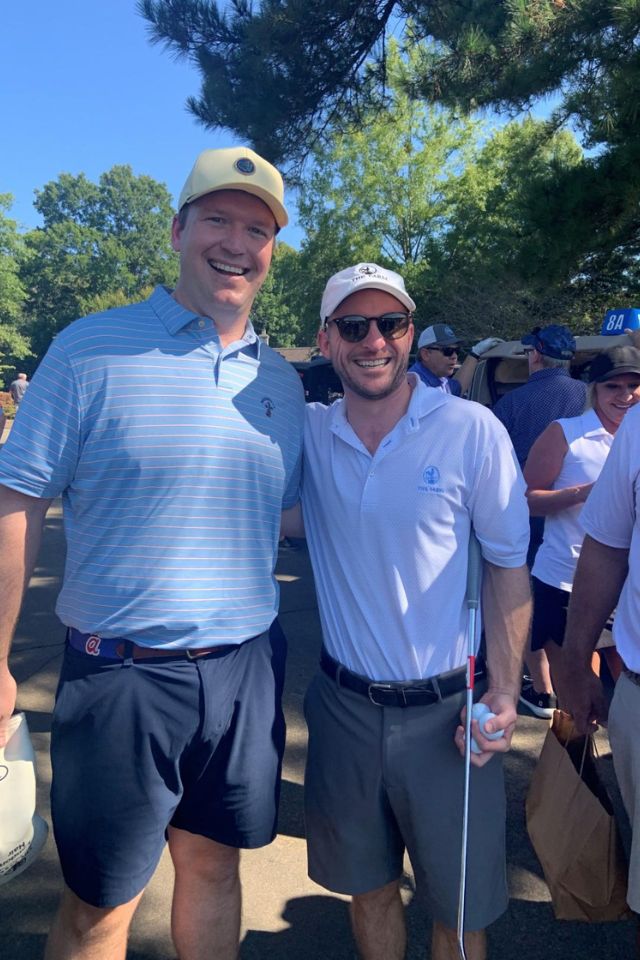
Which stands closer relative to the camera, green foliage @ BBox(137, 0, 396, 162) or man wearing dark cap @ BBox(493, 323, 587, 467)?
man wearing dark cap @ BBox(493, 323, 587, 467)

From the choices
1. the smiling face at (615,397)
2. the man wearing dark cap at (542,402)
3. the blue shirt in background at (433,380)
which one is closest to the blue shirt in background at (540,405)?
the man wearing dark cap at (542,402)

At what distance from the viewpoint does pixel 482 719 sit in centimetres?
176

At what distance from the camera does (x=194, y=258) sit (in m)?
1.92

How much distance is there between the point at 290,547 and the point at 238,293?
6199mm

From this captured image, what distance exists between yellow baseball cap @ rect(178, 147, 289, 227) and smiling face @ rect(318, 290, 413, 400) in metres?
0.39

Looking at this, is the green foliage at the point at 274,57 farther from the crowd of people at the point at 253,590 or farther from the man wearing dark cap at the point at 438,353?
the crowd of people at the point at 253,590

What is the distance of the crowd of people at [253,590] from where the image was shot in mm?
1715

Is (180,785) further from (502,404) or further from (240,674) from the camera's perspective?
(502,404)

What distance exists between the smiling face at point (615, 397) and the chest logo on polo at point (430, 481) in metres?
1.61

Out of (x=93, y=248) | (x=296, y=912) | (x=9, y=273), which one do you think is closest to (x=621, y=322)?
(x=296, y=912)

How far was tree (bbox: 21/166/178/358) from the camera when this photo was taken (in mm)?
68688

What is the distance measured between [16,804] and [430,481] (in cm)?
133

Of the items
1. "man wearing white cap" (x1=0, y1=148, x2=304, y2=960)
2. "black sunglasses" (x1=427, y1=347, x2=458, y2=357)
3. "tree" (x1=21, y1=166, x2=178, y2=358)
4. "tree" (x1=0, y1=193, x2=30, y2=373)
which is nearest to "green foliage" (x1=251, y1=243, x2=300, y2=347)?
"tree" (x1=21, y1=166, x2=178, y2=358)

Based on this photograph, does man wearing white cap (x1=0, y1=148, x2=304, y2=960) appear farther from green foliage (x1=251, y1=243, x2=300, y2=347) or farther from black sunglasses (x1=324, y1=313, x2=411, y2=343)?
green foliage (x1=251, y1=243, x2=300, y2=347)
